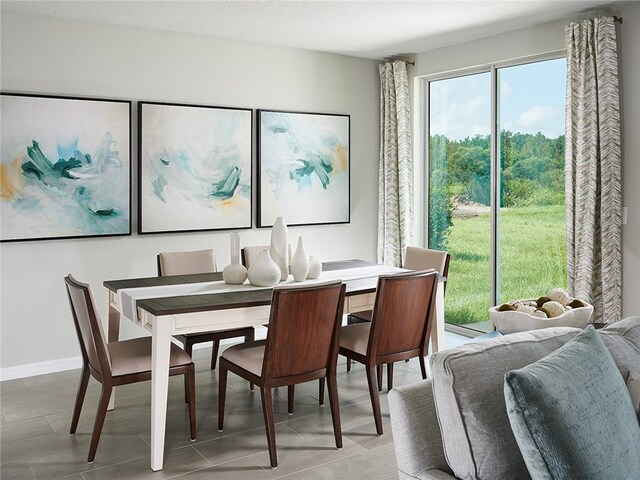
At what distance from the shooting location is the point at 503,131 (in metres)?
5.29

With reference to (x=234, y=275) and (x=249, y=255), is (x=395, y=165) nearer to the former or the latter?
(x=249, y=255)

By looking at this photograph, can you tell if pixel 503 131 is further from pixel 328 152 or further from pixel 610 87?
pixel 328 152

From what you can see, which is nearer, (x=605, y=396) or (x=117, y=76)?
(x=605, y=396)

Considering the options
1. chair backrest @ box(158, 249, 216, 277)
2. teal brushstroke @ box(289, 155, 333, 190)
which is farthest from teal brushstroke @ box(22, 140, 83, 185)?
teal brushstroke @ box(289, 155, 333, 190)

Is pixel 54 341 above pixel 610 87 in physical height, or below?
below

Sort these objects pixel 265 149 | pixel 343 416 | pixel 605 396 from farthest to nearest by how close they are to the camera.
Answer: pixel 265 149
pixel 343 416
pixel 605 396

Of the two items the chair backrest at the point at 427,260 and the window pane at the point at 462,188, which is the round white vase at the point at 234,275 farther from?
the window pane at the point at 462,188

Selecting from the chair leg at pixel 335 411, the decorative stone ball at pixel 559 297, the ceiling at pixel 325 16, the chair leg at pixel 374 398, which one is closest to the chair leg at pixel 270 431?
the chair leg at pixel 335 411

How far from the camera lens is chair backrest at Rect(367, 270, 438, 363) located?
11.3 feet

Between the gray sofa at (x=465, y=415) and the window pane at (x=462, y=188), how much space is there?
3626 millimetres

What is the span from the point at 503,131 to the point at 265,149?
203cm

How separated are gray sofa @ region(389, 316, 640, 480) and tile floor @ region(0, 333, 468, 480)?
126 cm

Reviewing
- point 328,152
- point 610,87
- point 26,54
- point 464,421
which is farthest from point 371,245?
point 464,421

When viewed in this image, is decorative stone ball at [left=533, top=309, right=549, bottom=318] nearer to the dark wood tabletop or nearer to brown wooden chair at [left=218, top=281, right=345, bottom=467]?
brown wooden chair at [left=218, top=281, right=345, bottom=467]
